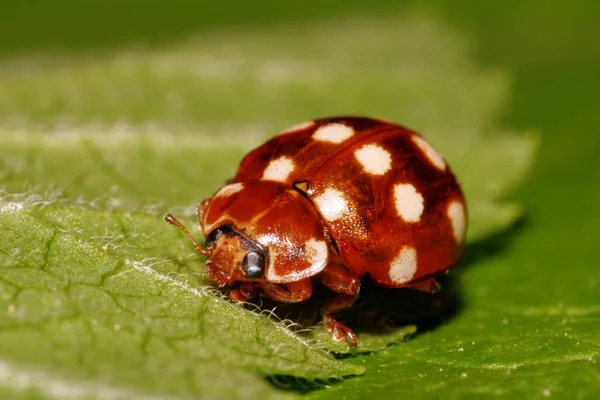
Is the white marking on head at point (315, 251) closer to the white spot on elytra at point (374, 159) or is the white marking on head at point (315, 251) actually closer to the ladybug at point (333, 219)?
the ladybug at point (333, 219)

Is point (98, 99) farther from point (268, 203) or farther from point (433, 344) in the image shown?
point (433, 344)

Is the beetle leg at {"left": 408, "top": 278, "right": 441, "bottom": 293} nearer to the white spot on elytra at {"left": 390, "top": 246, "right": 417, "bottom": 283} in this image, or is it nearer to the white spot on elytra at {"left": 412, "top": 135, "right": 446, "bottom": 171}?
the white spot on elytra at {"left": 390, "top": 246, "right": 417, "bottom": 283}

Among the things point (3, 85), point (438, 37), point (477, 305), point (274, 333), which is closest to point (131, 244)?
point (274, 333)

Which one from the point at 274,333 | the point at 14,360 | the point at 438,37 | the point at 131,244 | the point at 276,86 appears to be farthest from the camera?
the point at 438,37

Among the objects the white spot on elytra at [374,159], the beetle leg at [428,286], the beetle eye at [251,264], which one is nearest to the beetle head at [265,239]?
the beetle eye at [251,264]

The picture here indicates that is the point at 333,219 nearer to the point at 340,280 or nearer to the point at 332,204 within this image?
the point at 332,204

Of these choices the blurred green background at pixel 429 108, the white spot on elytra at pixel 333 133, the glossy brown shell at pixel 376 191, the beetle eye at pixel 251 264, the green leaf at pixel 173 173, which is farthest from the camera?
the white spot on elytra at pixel 333 133

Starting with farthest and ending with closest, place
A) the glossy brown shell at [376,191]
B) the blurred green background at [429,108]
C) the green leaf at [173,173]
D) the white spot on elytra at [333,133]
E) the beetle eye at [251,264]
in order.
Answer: the white spot on elytra at [333,133]
the glossy brown shell at [376,191]
the beetle eye at [251,264]
the blurred green background at [429,108]
the green leaf at [173,173]
